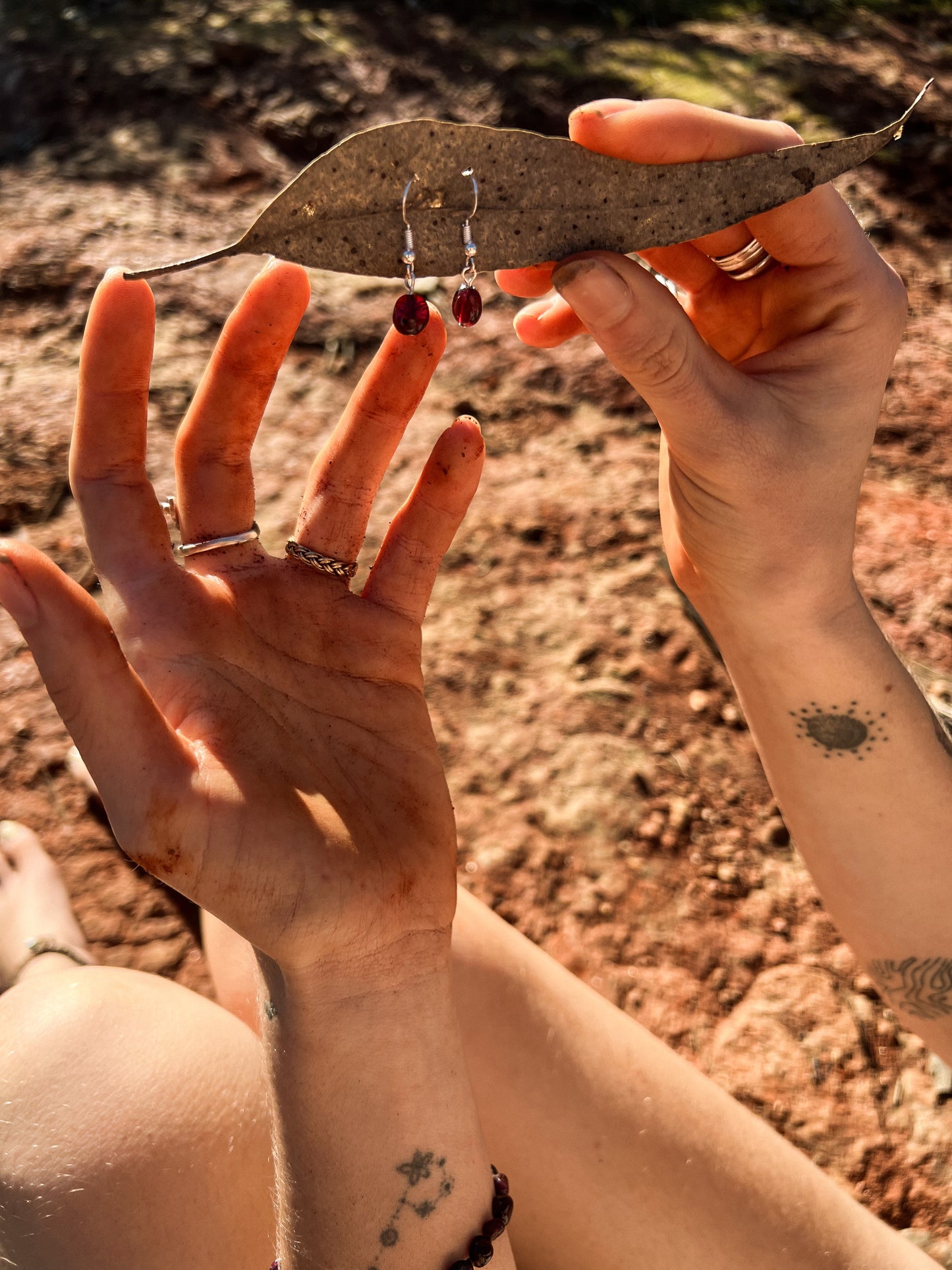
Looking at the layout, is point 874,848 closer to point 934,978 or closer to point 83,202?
point 934,978

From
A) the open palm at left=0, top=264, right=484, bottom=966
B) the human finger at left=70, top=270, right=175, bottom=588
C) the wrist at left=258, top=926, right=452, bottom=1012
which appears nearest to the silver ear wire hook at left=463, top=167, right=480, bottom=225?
the open palm at left=0, top=264, right=484, bottom=966

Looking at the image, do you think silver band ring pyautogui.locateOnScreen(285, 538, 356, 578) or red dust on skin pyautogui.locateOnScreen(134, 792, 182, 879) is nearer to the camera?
red dust on skin pyautogui.locateOnScreen(134, 792, 182, 879)

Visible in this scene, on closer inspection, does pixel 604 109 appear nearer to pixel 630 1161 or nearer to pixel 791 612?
pixel 791 612

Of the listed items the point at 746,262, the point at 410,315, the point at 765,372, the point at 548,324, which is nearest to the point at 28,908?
the point at 410,315

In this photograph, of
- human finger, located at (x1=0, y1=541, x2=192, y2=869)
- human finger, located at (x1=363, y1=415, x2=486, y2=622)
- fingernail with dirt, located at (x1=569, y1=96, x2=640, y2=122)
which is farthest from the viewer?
human finger, located at (x1=363, y1=415, x2=486, y2=622)

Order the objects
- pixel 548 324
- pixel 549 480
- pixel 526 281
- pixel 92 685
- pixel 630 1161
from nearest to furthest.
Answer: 1. pixel 92 685
2. pixel 630 1161
3. pixel 526 281
4. pixel 548 324
5. pixel 549 480

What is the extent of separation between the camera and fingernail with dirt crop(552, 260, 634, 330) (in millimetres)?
1380

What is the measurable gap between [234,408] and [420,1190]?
3.96ft

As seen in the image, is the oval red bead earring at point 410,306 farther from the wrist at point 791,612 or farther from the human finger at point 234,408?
the wrist at point 791,612

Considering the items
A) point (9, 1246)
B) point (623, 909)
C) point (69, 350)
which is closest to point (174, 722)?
point (9, 1246)

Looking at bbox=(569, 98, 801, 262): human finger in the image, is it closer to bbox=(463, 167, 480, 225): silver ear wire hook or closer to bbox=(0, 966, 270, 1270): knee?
bbox=(463, 167, 480, 225): silver ear wire hook

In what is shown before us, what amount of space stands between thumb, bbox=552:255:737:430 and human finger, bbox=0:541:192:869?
82cm

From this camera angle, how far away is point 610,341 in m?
1.43

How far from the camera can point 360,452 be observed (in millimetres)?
1681
